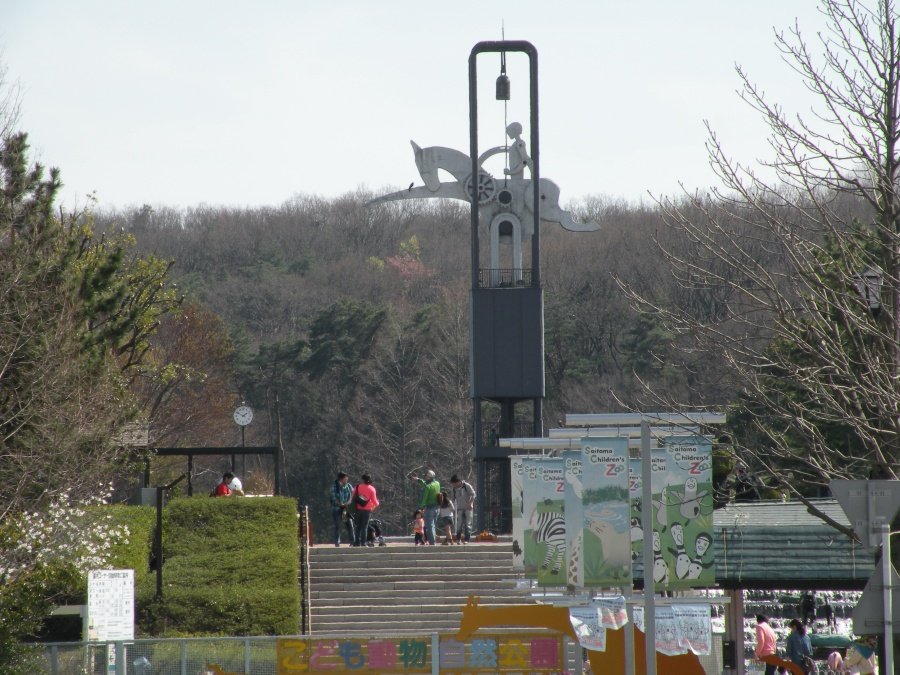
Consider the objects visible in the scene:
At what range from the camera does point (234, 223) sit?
95.2 m

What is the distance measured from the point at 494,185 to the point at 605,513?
19366mm

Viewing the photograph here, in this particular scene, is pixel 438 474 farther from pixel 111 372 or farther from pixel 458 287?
pixel 111 372

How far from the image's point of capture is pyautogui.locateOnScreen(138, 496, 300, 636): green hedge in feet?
78.4

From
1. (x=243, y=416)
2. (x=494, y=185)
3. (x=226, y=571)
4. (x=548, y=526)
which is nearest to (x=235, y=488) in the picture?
(x=226, y=571)

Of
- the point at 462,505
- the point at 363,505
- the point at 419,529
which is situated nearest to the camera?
the point at 363,505

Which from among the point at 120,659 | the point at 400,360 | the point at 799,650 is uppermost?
the point at 400,360

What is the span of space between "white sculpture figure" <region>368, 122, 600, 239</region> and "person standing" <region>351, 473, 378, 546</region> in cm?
818

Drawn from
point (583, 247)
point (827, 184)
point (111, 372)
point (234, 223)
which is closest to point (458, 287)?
point (583, 247)

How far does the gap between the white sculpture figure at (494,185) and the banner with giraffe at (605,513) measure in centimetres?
1858

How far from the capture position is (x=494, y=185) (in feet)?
112

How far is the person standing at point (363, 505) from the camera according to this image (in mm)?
28984

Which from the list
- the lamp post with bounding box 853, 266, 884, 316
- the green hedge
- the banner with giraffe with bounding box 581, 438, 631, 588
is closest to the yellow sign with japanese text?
the banner with giraffe with bounding box 581, 438, 631, 588

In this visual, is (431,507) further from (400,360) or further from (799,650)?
(400,360)

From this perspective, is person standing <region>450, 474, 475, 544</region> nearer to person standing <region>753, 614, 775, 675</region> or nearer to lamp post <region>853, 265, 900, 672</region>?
person standing <region>753, 614, 775, 675</region>
